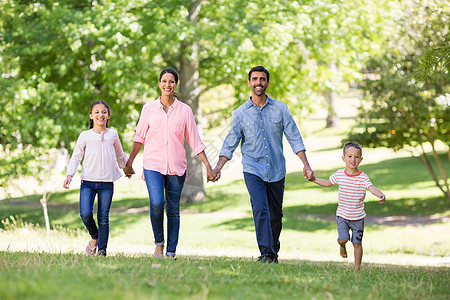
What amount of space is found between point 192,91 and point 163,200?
1461 cm

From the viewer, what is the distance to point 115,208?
24.1m

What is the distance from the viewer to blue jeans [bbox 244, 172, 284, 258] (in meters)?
7.07

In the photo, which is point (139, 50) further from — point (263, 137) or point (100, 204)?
point (263, 137)

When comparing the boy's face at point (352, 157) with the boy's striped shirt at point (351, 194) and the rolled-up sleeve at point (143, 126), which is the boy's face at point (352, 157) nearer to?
the boy's striped shirt at point (351, 194)

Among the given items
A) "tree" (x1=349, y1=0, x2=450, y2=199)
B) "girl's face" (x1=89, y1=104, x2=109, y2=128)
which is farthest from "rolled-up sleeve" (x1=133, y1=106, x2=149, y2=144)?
"tree" (x1=349, y1=0, x2=450, y2=199)

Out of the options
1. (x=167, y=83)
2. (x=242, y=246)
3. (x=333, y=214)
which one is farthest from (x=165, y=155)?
(x=333, y=214)

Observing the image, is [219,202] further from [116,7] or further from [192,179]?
[116,7]

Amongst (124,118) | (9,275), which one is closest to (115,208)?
(124,118)

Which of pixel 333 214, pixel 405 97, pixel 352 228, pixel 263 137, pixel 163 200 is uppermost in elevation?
pixel 405 97

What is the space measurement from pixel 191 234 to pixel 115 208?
22.6 ft

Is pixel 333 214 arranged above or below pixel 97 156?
below

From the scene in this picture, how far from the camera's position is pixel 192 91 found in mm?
21609

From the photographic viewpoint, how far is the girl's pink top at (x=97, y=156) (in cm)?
757

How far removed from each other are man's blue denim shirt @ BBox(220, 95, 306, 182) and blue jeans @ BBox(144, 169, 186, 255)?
2.46 feet
